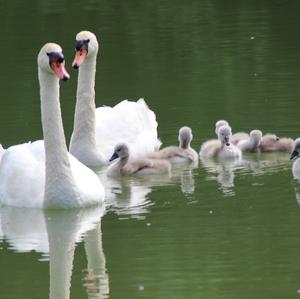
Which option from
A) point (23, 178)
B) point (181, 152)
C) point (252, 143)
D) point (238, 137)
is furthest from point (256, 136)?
point (23, 178)

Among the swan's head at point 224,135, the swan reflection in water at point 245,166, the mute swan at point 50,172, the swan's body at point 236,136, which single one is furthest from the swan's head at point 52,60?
the swan's body at point 236,136

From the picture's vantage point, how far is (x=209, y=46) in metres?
25.4

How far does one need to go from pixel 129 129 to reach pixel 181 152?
130cm

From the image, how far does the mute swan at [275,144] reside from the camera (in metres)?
15.9

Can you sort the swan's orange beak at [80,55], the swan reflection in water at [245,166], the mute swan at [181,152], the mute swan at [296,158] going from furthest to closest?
the swan's orange beak at [80,55] → the mute swan at [181,152] → the swan reflection in water at [245,166] → the mute swan at [296,158]

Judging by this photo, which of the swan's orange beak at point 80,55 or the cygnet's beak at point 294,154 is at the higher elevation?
the swan's orange beak at point 80,55

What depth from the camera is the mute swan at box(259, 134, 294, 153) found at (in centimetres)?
1591

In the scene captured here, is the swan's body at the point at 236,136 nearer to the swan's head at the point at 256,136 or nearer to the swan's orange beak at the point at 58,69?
the swan's head at the point at 256,136

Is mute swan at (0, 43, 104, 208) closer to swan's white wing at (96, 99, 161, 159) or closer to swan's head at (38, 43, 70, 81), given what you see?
swan's head at (38, 43, 70, 81)

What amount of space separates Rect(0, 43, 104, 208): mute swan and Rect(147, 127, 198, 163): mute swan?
5.98 feet

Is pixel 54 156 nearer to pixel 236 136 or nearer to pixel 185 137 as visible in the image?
pixel 185 137

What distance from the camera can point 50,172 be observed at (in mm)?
13578

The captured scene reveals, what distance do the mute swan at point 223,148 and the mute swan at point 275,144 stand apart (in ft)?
1.09

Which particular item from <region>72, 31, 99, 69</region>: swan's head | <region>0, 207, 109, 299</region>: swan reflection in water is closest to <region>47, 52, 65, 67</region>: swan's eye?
<region>0, 207, 109, 299</region>: swan reflection in water
